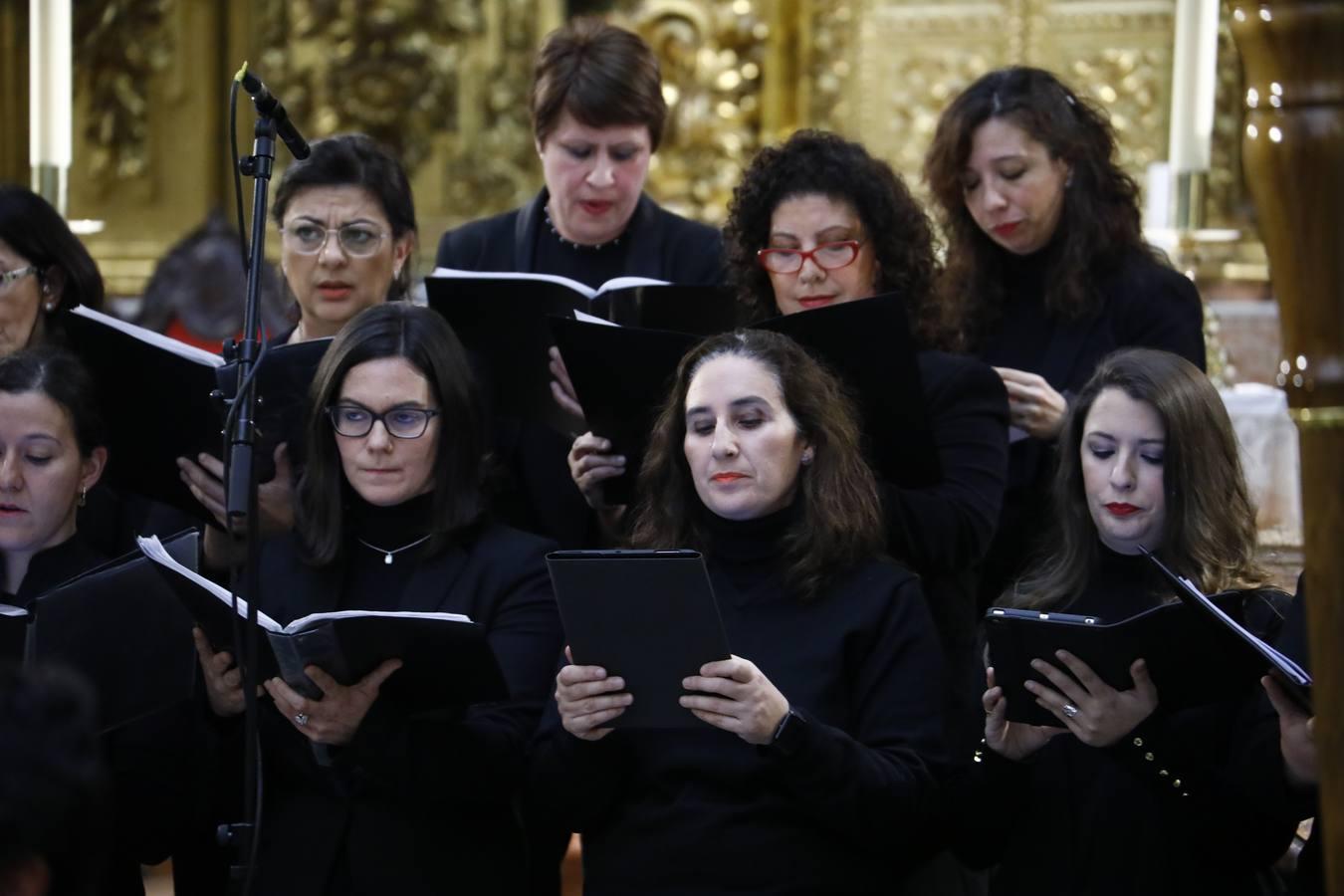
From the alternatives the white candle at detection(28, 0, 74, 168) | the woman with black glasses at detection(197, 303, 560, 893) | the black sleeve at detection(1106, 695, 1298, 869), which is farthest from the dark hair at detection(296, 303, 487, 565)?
the white candle at detection(28, 0, 74, 168)

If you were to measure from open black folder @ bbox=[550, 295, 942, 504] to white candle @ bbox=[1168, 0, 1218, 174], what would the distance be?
6.42ft

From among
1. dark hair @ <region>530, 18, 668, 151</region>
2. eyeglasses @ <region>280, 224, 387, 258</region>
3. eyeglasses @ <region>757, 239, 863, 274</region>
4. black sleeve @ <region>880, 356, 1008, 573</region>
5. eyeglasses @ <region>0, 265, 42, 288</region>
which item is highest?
dark hair @ <region>530, 18, 668, 151</region>

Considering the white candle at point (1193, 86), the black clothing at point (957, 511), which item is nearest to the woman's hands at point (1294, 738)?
the black clothing at point (957, 511)

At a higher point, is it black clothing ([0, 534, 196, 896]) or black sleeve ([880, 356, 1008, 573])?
black sleeve ([880, 356, 1008, 573])

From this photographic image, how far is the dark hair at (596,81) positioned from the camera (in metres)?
4.35

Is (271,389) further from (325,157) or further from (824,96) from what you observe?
(824,96)

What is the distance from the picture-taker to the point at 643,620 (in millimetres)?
2959

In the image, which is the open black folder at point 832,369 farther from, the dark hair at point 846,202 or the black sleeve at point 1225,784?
the black sleeve at point 1225,784

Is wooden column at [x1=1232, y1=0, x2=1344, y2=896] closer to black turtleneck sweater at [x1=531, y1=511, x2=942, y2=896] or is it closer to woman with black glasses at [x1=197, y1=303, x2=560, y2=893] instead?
black turtleneck sweater at [x1=531, y1=511, x2=942, y2=896]

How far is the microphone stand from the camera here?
2932mm

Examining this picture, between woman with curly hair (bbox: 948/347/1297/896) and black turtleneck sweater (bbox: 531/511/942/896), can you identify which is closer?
woman with curly hair (bbox: 948/347/1297/896)

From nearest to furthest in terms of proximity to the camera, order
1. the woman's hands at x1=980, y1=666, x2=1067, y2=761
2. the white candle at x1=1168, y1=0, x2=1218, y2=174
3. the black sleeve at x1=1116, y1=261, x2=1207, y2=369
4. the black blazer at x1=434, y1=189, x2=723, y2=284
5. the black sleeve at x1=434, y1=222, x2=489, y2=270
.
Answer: the woman's hands at x1=980, y1=666, x2=1067, y2=761, the black sleeve at x1=1116, y1=261, x2=1207, y2=369, the black blazer at x1=434, y1=189, x2=723, y2=284, the black sleeve at x1=434, y1=222, x2=489, y2=270, the white candle at x1=1168, y1=0, x2=1218, y2=174

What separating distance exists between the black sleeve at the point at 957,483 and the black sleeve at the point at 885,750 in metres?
0.24

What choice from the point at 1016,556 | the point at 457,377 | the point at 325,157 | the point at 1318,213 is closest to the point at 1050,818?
the point at 1016,556
